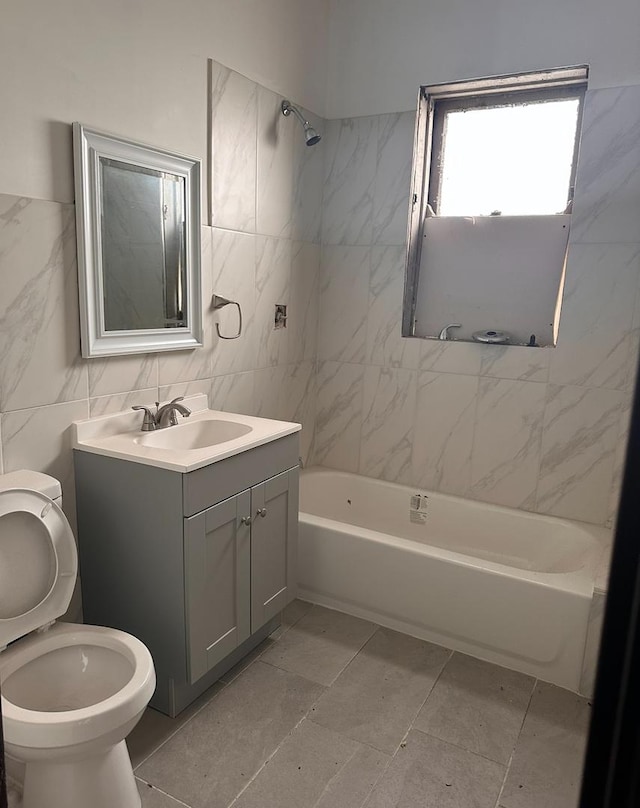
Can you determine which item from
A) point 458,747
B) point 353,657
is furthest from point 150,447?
point 458,747

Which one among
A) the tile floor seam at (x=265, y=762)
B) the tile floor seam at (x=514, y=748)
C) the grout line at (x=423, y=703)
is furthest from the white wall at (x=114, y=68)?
the tile floor seam at (x=514, y=748)

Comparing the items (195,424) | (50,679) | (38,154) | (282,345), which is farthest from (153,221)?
(50,679)

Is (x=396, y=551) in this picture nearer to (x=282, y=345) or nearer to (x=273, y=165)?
(x=282, y=345)

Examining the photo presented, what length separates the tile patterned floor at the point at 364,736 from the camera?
1729 millimetres

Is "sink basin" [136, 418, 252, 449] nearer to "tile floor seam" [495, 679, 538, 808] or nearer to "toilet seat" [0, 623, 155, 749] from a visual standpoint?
"toilet seat" [0, 623, 155, 749]

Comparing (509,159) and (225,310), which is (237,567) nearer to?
(225,310)

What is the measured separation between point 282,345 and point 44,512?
159cm

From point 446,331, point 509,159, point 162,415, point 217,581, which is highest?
point 509,159

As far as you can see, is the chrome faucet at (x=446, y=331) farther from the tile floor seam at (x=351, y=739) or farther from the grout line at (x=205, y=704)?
the tile floor seam at (x=351, y=739)

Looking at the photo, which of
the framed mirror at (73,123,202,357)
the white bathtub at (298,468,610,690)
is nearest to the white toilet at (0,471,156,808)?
the framed mirror at (73,123,202,357)

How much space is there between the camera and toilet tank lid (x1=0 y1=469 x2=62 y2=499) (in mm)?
1718

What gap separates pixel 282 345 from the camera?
3.05 meters

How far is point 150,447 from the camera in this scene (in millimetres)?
2031

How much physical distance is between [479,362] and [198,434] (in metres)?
1.41
